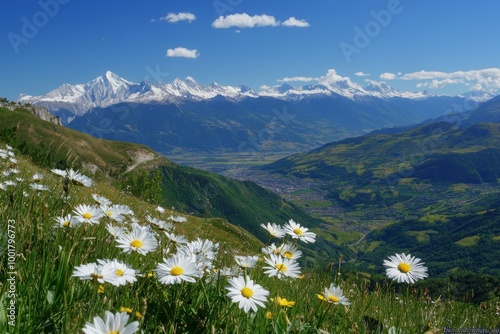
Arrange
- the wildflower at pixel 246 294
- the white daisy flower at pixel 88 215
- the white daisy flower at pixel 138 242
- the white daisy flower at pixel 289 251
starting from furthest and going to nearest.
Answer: the white daisy flower at pixel 289 251 → the white daisy flower at pixel 88 215 → the white daisy flower at pixel 138 242 → the wildflower at pixel 246 294

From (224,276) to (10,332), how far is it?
2065 mm

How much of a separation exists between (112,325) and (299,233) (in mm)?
2765

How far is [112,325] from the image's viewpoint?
2014mm

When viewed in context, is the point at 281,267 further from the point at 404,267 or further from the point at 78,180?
the point at 78,180

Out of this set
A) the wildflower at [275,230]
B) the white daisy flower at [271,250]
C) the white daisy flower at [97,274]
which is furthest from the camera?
the wildflower at [275,230]

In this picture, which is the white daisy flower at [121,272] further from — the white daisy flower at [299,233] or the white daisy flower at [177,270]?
the white daisy flower at [299,233]

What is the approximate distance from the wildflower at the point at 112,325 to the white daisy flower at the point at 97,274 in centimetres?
44

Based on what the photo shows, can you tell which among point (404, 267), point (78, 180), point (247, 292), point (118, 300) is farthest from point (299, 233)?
point (78, 180)

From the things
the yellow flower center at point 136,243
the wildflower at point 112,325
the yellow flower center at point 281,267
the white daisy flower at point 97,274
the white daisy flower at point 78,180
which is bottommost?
the wildflower at point 112,325

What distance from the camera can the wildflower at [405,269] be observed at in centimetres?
355

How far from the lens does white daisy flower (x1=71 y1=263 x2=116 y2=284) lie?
2.47 m

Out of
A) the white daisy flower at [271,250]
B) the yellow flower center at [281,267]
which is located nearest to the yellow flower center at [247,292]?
the yellow flower center at [281,267]

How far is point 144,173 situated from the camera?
4624 inches

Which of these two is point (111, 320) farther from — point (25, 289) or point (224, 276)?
point (224, 276)
